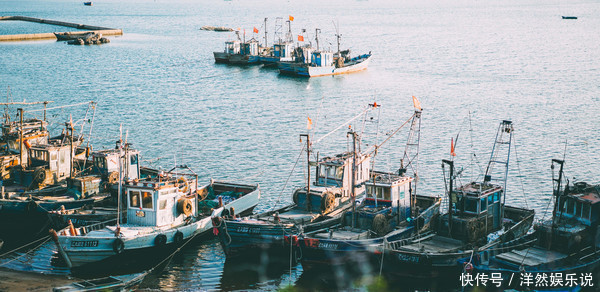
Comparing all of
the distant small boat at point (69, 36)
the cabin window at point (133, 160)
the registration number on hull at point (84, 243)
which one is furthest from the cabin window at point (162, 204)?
the distant small boat at point (69, 36)

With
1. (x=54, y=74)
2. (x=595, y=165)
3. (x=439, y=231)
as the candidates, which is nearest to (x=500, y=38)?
(x=54, y=74)

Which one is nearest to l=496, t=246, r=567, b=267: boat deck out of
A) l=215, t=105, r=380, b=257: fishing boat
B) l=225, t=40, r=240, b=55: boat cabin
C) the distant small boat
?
l=215, t=105, r=380, b=257: fishing boat

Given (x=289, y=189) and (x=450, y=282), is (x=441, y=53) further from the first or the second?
(x=450, y=282)

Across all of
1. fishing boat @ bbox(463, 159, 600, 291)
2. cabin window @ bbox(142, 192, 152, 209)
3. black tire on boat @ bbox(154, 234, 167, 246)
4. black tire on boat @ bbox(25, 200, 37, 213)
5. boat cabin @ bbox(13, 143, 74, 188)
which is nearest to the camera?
fishing boat @ bbox(463, 159, 600, 291)

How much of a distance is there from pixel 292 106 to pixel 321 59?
926 inches

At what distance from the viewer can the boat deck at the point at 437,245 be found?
30.8 metres

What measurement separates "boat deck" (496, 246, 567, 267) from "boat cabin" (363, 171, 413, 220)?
19.8ft

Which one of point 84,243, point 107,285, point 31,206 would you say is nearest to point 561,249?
point 107,285

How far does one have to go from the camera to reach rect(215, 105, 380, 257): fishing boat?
3303 cm

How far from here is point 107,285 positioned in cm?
2841

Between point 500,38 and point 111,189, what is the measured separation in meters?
136

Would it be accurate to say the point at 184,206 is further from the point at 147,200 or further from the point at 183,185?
the point at 147,200

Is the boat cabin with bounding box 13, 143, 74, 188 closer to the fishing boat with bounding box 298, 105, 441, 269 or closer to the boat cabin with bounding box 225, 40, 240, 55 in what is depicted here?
the fishing boat with bounding box 298, 105, 441, 269

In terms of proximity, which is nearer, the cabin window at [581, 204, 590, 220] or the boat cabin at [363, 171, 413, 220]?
the cabin window at [581, 204, 590, 220]
